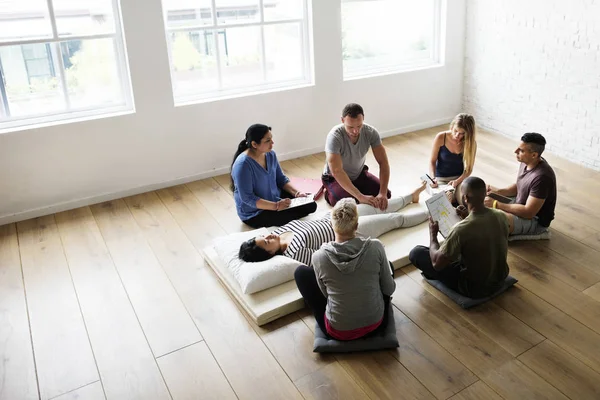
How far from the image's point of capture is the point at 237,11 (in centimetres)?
515

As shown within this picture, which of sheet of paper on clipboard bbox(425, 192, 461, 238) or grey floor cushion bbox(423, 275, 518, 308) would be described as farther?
sheet of paper on clipboard bbox(425, 192, 461, 238)

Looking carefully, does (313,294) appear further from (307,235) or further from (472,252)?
(472,252)

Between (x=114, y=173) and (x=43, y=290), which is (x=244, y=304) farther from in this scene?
(x=114, y=173)

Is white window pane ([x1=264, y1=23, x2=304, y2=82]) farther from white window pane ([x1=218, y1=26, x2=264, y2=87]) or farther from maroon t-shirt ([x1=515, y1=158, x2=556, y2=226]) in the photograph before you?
maroon t-shirt ([x1=515, y1=158, x2=556, y2=226])

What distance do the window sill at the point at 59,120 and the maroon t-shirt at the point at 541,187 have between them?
3.15 m

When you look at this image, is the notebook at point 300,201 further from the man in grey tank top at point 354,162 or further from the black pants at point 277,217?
the man in grey tank top at point 354,162

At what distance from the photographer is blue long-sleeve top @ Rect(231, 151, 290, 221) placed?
409 cm

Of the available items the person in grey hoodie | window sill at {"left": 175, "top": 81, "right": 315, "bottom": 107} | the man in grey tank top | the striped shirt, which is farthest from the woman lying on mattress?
window sill at {"left": 175, "top": 81, "right": 315, "bottom": 107}

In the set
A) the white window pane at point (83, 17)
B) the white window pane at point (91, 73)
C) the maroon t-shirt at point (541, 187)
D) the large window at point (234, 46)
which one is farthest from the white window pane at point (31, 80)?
the maroon t-shirt at point (541, 187)

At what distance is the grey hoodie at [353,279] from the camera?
2.82 meters

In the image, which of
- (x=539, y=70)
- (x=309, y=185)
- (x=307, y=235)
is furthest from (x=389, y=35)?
(x=307, y=235)

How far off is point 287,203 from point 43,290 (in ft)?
5.66

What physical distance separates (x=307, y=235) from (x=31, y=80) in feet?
8.63

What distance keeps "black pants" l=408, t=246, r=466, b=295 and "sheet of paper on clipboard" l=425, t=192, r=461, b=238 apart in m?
0.20
